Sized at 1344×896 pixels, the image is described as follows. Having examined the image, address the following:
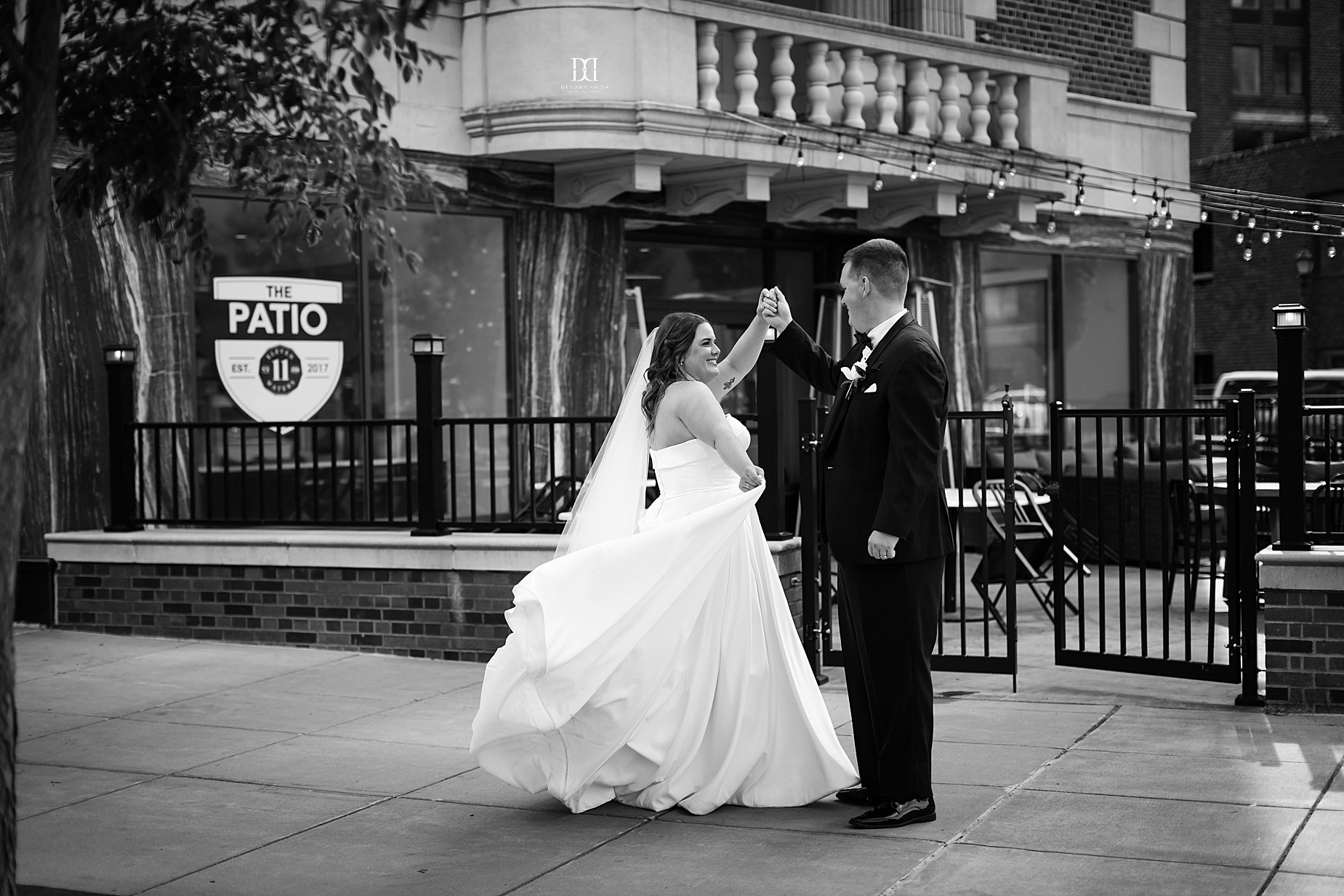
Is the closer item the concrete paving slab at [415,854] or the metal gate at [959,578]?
the concrete paving slab at [415,854]

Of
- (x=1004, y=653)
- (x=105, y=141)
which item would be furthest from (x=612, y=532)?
(x=1004, y=653)

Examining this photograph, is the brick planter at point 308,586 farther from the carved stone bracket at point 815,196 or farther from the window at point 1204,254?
the window at point 1204,254

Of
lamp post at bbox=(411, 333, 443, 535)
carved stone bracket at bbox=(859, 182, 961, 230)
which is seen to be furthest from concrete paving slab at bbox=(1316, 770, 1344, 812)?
carved stone bracket at bbox=(859, 182, 961, 230)

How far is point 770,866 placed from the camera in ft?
15.4

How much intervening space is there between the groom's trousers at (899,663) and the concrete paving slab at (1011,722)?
3.60 ft

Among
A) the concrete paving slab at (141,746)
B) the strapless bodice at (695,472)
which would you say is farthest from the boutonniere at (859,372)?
the concrete paving slab at (141,746)

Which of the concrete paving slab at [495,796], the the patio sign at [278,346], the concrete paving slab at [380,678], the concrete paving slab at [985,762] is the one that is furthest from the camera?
the the patio sign at [278,346]

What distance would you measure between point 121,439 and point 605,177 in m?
4.45

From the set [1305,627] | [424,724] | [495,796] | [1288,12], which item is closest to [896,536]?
[495,796]

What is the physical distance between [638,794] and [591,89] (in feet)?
23.8

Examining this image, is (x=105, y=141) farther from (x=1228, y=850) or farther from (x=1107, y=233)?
(x=1107, y=233)

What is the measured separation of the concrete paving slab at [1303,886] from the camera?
427cm

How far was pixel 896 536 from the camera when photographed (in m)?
5.00

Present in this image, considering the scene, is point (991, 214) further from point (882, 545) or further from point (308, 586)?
point (882, 545)
